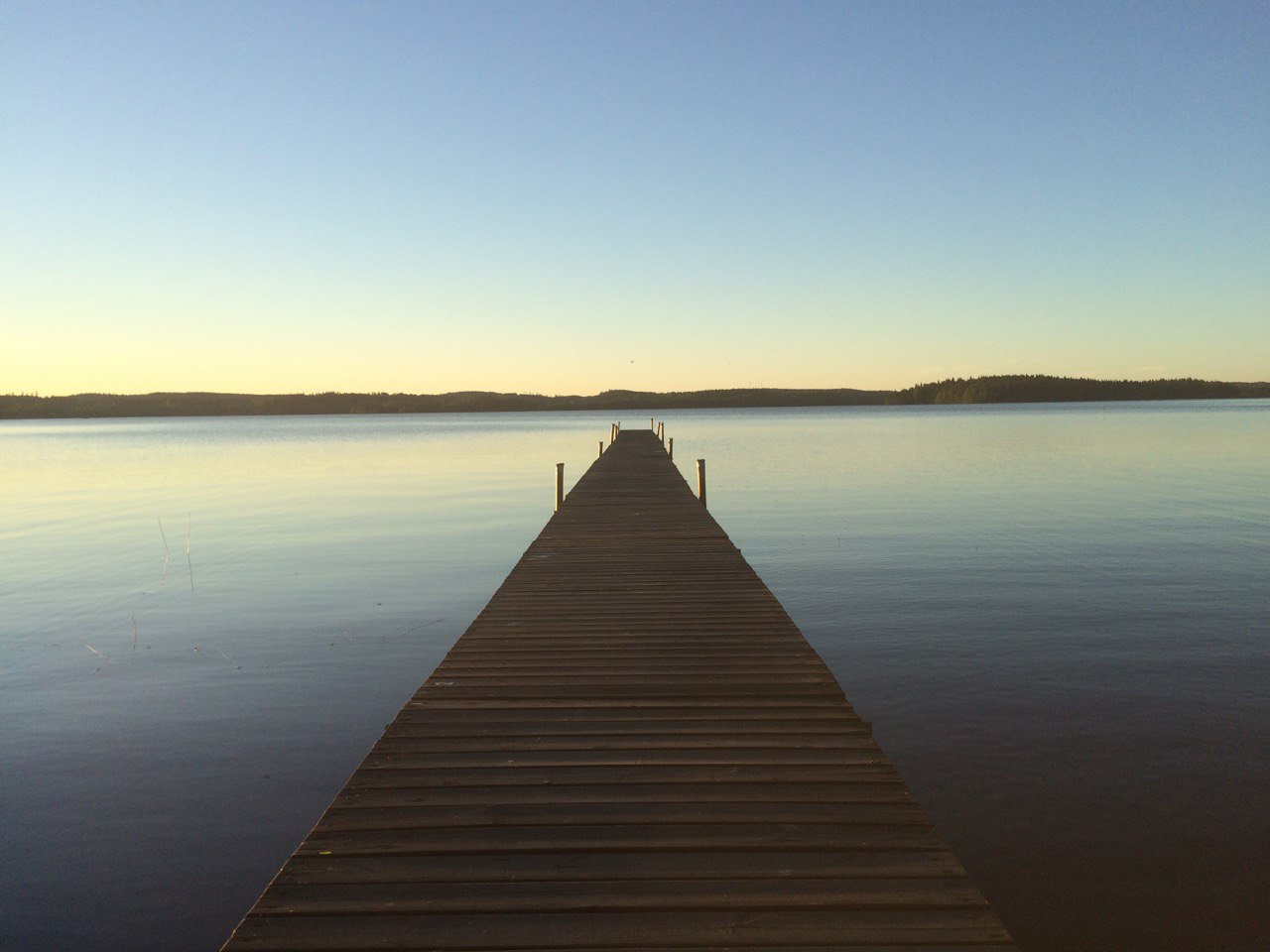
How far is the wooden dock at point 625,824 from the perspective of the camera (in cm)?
289

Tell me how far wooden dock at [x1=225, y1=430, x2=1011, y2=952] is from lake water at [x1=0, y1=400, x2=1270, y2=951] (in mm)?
1858

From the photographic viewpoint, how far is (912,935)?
9.25ft

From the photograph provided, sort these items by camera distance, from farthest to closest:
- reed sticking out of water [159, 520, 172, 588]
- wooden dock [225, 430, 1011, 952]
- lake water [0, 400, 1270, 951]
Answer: reed sticking out of water [159, 520, 172, 588], lake water [0, 400, 1270, 951], wooden dock [225, 430, 1011, 952]

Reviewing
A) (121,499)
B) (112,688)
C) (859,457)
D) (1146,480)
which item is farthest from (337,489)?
(1146,480)

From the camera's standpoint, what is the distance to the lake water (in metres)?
5.35

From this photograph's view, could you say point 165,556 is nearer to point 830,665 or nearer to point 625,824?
point 830,665

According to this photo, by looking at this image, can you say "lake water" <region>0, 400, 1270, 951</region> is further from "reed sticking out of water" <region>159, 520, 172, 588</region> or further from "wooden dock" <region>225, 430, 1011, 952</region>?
"wooden dock" <region>225, 430, 1011, 952</region>

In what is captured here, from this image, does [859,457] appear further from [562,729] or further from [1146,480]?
[562,729]

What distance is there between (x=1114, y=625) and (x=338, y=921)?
414 inches

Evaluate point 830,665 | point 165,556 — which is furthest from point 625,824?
point 165,556

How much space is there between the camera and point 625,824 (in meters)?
3.51

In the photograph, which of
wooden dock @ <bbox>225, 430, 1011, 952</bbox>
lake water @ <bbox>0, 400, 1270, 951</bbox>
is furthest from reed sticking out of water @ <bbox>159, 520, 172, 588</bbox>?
wooden dock @ <bbox>225, 430, 1011, 952</bbox>

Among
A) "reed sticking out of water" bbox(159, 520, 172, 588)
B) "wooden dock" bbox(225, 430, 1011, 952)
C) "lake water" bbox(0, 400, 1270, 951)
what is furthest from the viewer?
"reed sticking out of water" bbox(159, 520, 172, 588)

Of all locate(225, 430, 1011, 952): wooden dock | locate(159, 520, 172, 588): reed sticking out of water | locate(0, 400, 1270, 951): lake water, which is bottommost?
locate(159, 520, 172, 588): reed sticking out of water
